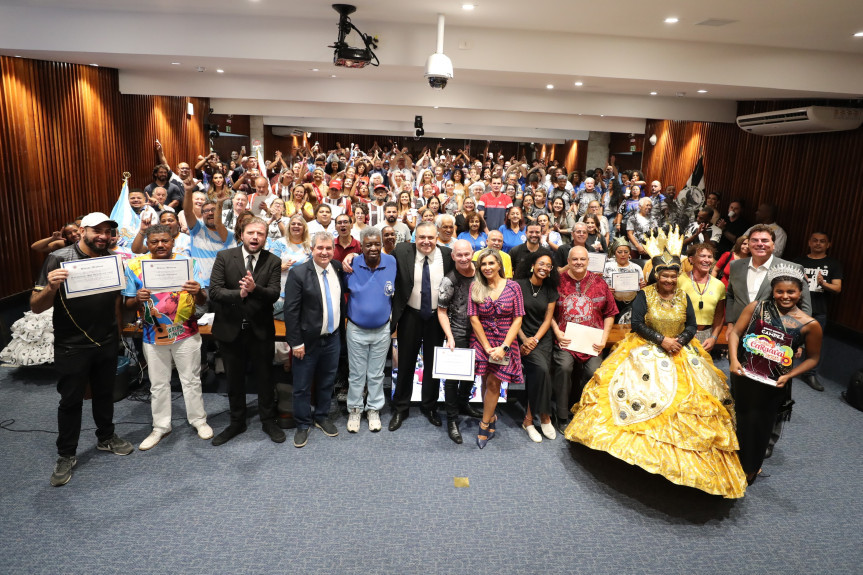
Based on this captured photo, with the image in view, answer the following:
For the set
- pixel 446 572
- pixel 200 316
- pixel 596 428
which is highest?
pixel 200 316

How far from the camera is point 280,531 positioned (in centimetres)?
301

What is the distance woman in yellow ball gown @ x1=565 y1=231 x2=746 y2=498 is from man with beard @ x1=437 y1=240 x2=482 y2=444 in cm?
92

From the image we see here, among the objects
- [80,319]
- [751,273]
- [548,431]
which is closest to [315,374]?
[80,319]

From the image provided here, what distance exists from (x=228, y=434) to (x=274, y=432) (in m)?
0.33

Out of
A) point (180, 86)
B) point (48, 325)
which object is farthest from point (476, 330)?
point (180, 86)

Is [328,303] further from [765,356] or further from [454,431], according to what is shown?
[765,356]

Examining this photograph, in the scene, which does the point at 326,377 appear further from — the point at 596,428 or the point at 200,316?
the point at 596,428

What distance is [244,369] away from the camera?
3924 mm

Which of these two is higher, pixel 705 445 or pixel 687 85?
pixel 687 85

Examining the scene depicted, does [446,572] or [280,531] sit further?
[280,531]

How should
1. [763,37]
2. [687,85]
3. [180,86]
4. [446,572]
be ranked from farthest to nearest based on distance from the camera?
[180,86] < [687,85] < [763,37] < [446,572]

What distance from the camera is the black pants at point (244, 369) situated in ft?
12.6

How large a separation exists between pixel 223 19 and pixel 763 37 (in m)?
5.21

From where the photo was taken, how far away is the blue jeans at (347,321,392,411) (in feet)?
13.4
